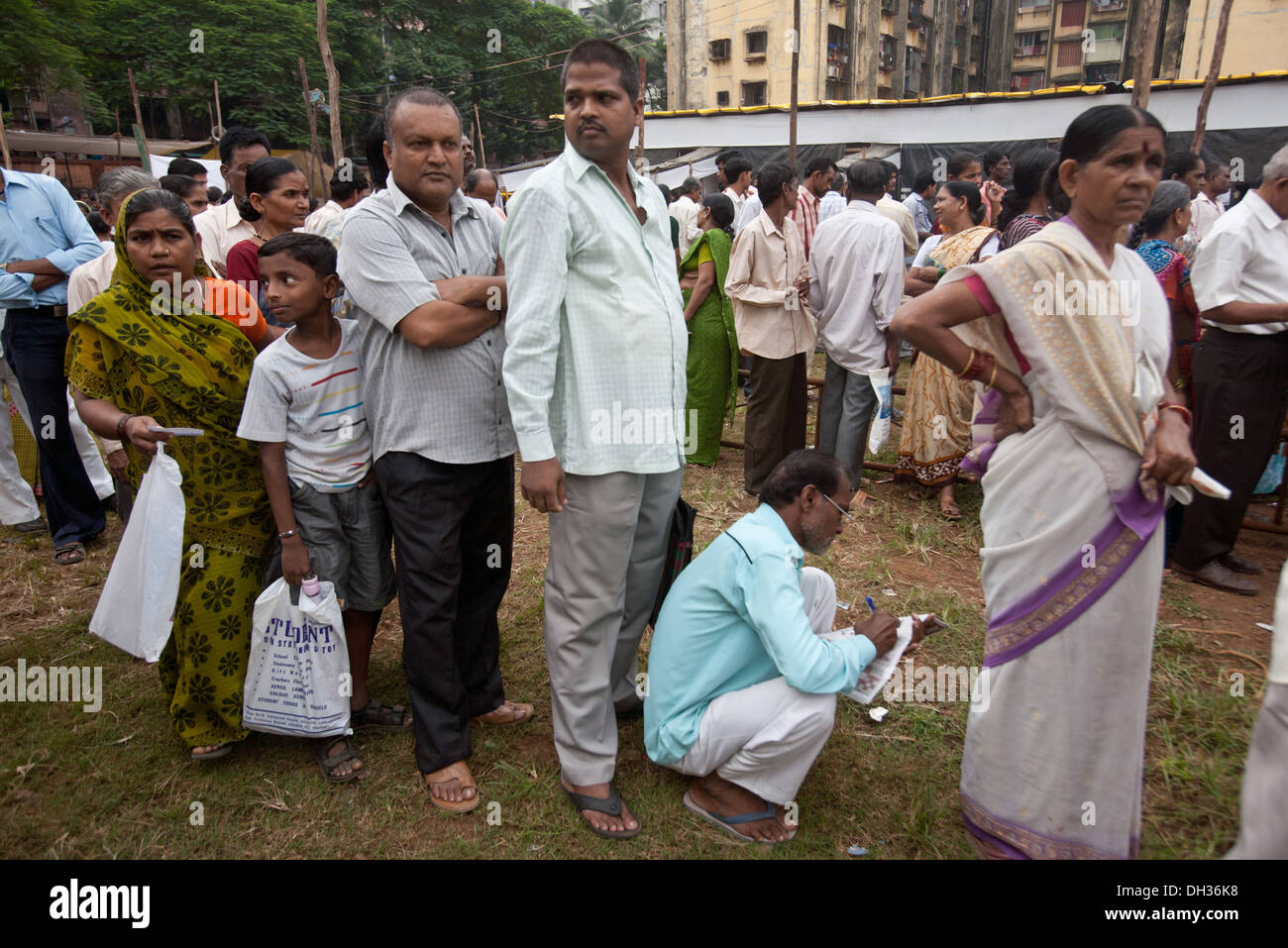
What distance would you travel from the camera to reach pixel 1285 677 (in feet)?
4.64

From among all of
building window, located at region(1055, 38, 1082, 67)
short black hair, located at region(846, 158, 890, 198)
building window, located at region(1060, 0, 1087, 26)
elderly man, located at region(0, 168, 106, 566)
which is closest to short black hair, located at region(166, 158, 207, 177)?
elderly man, located at region(0, 168, 106, 566)

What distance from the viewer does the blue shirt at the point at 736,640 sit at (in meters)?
2.24

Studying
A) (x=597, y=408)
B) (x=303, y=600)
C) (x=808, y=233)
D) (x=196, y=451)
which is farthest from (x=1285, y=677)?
(x=808, y=233)

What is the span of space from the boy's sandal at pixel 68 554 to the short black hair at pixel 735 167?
6048 millimetres

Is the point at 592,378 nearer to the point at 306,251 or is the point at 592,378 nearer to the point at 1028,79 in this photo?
the point at 306,251

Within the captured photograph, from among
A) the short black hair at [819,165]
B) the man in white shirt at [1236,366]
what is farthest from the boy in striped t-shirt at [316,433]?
the short black hair at [819,165]

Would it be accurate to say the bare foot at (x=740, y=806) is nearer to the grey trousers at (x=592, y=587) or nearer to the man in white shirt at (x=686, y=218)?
the grey trousers at (x=592, y=587)

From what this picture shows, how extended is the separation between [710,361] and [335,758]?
3.91 meters

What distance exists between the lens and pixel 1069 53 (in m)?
39.3

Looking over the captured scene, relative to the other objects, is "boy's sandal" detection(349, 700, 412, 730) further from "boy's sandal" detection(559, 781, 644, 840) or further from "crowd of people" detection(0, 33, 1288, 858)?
"boy's sandal" detection(559, 781, 644, 840)

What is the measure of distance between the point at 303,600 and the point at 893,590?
2754 mm

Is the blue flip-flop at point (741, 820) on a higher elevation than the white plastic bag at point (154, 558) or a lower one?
lower

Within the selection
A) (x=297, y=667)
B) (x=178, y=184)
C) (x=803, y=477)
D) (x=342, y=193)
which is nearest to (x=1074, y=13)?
(x=342, y=193)
